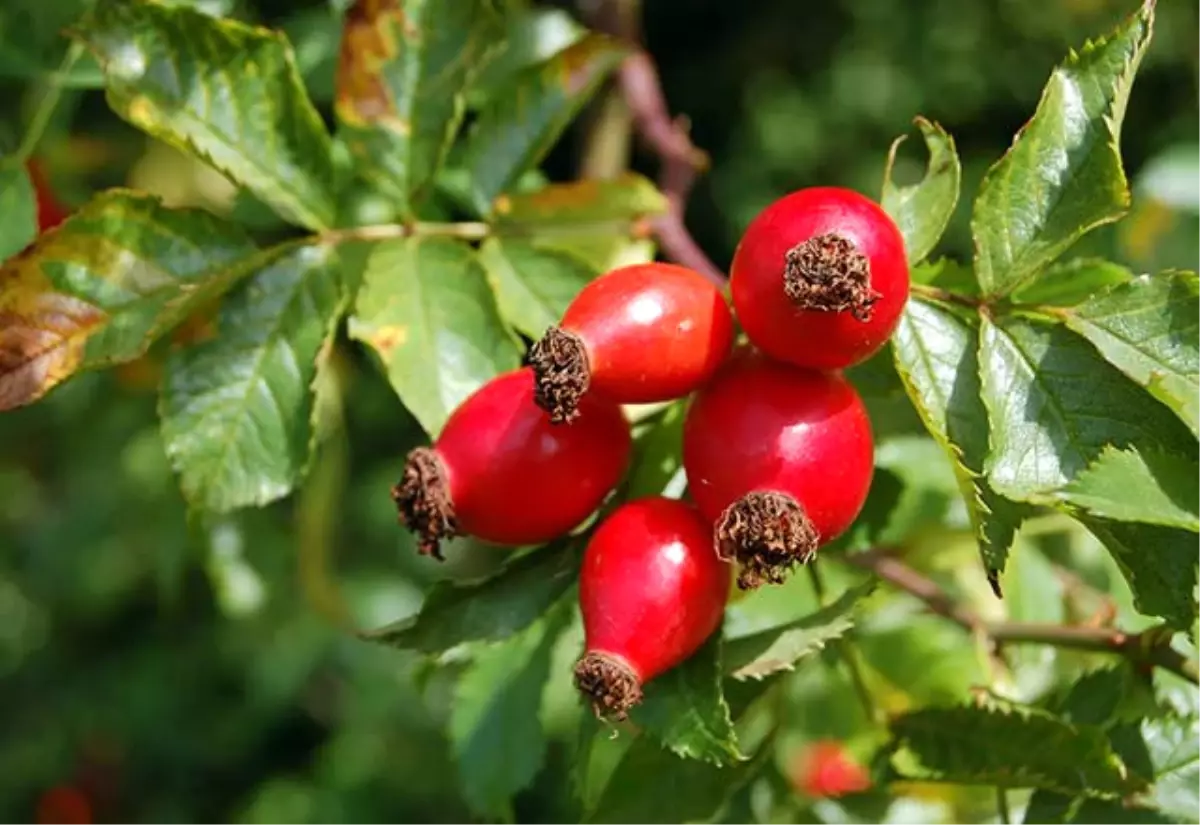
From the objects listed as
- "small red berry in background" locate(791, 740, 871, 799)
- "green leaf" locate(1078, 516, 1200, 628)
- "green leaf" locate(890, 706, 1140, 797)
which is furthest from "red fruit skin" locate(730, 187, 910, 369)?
"small red berry in background" locate(791, 740, 871, 799)

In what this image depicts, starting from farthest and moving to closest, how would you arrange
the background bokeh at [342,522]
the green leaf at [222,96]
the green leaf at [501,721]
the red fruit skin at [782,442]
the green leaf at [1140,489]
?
the background bokeh at [342,522] → the green leaf at [501,721] → the green leaf at [222,96] → the red fruit skin at [782,442] → the green leaf at [1140,489]

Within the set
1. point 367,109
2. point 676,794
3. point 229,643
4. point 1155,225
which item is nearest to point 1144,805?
point 676,794

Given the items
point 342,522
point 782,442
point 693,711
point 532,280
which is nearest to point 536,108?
point 532,280

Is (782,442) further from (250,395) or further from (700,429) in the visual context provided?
(250,395)

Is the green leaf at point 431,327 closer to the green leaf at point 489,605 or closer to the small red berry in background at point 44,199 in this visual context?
the green leaf at point 489,605

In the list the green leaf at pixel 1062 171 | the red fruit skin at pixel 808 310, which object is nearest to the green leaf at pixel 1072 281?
the green leaf at pixel 1062 171

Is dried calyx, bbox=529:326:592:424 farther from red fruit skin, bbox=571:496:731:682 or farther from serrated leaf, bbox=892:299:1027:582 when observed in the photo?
serrated leaf, bbox=892:299:1027:582
